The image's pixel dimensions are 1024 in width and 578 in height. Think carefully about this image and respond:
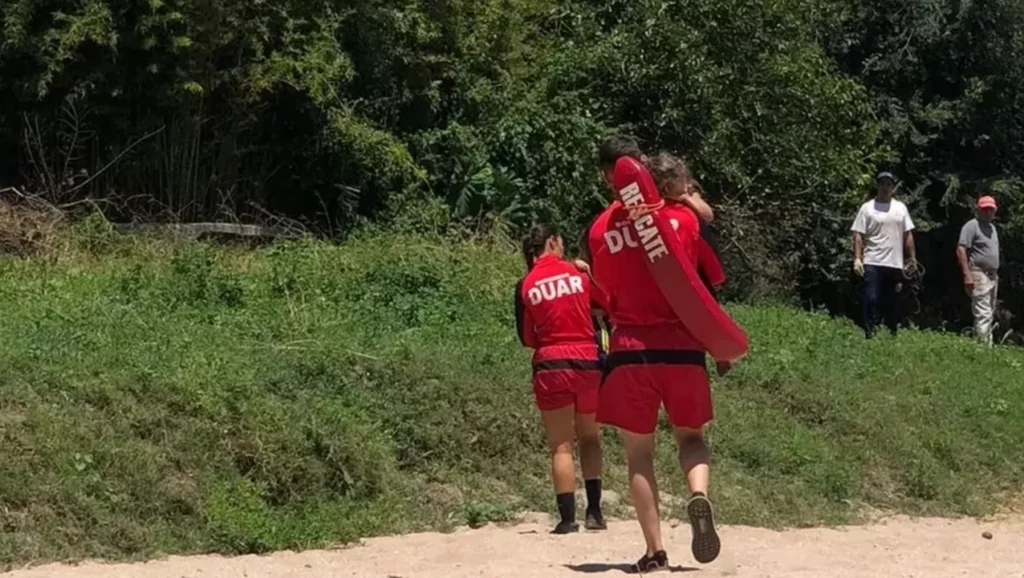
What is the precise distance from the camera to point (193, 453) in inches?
323

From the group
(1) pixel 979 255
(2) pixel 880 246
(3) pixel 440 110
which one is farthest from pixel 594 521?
(3) pixel 440 110

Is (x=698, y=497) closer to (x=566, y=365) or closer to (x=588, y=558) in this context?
(x=588, y=558)

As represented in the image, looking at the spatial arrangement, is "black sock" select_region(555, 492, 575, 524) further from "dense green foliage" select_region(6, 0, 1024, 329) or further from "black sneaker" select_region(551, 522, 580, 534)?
"dense green foliage" select_region(6, 0, 1024, 329)

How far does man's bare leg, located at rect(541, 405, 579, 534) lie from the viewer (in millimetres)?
8047

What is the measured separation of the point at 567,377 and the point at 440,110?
9.32 m

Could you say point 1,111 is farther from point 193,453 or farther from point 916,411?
point 916,411

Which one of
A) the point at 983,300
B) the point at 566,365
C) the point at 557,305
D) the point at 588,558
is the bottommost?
the point at 983,300

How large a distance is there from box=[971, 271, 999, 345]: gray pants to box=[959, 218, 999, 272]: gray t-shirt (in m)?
0.09

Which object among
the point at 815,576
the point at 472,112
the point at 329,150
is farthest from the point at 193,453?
the point at 472,112

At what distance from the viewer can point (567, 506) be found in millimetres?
8078

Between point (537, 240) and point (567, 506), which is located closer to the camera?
point (567, 506)

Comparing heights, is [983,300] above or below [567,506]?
below

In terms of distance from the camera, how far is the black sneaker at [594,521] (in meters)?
8.20

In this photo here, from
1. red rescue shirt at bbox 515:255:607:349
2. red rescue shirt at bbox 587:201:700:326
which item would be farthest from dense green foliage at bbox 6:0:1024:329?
red rescue shirt at bbox 587:201:700:326
